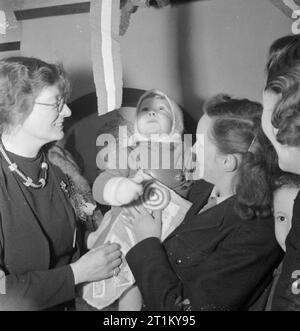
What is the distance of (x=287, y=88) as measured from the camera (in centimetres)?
73

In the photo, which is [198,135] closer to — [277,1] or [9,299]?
[277,1]

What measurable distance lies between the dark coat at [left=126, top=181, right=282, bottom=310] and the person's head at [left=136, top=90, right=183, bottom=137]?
15 centimetres

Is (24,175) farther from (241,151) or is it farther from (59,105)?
(241,151)

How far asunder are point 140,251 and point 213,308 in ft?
0.61

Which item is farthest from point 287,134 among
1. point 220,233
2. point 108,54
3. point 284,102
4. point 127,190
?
point 108,54

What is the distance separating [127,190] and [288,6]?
517mm

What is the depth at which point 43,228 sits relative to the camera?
2.88ft

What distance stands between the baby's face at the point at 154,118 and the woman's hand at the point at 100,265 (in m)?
0.27

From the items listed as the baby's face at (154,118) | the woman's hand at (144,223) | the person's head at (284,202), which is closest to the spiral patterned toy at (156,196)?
the woman's hand at (144,223)

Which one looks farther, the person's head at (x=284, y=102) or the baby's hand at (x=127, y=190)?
the baby's hand at (x=127, y=190)

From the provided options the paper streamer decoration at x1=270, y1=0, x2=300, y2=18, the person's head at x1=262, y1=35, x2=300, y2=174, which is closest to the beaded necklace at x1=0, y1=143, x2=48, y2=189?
the person's head at x1=262, y1=35, x2=300, y2=174

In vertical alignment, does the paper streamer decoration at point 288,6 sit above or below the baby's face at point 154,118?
above

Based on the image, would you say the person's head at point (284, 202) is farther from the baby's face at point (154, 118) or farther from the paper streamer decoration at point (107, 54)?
the paper streamer decoration at point (107, 54)

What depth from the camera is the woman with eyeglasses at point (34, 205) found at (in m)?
0.85
